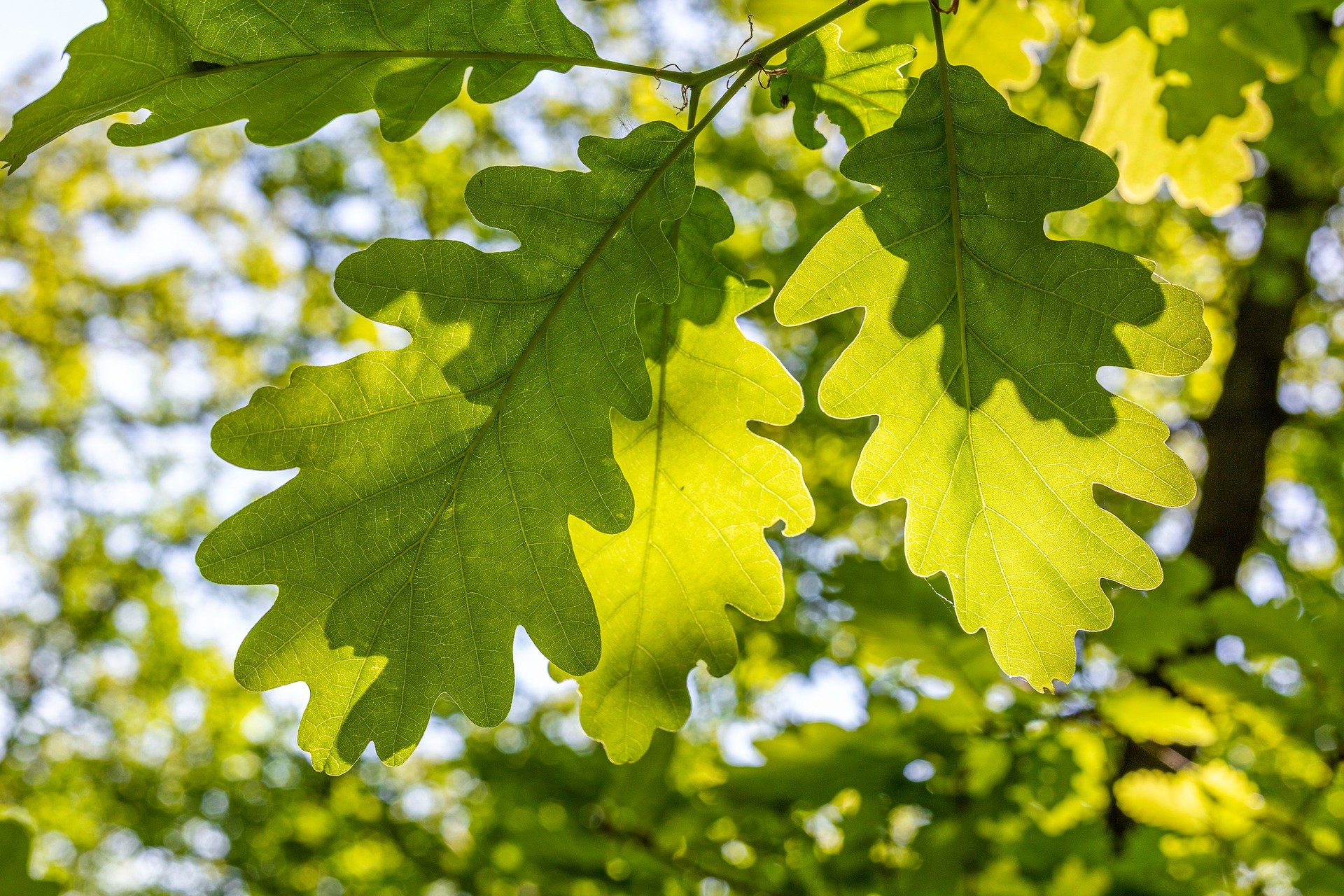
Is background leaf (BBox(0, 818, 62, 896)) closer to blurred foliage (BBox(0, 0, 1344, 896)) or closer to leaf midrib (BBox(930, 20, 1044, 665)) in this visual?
blurred foliage (BBox(0, 0, 1344, 896))

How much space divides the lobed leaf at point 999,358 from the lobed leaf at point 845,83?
179 mm

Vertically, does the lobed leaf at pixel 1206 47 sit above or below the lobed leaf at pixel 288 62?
below

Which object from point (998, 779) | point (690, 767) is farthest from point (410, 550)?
point (690, 767)

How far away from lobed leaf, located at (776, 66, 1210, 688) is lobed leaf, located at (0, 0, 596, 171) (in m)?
0.51

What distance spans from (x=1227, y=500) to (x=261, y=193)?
8.64m

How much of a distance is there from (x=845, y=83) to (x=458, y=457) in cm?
85

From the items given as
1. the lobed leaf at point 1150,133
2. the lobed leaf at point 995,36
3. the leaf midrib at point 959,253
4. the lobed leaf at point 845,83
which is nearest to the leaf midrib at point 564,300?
the lobed leaf at point 845,83

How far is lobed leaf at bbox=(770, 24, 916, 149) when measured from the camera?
1492 millimetres

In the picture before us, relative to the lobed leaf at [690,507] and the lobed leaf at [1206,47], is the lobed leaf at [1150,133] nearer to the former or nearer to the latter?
the lobed leaf at [1206,47]

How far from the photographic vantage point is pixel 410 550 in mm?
1400

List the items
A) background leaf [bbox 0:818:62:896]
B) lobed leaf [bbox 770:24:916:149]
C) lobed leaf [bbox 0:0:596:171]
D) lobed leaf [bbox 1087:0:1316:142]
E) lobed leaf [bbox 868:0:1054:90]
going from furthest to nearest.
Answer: lobed leaf [bbox 868:0:1054:90] → background leaf [bbox 0:818:62:896] → lobed leaf [bbox 1087:0:1316:142] → lobed leaf [bbox 770:24:916:149] → lobed leaf [bbox 0:0:596:171]

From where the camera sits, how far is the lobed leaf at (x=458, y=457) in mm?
1348

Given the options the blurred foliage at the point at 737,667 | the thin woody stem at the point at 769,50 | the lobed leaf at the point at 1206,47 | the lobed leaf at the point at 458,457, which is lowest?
the blurred foliage at the point at 737,667

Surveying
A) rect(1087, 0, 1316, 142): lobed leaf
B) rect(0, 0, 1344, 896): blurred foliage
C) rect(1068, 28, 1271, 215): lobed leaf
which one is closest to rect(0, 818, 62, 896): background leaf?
rect(0, 0, 1344, 896): blurred foliage
